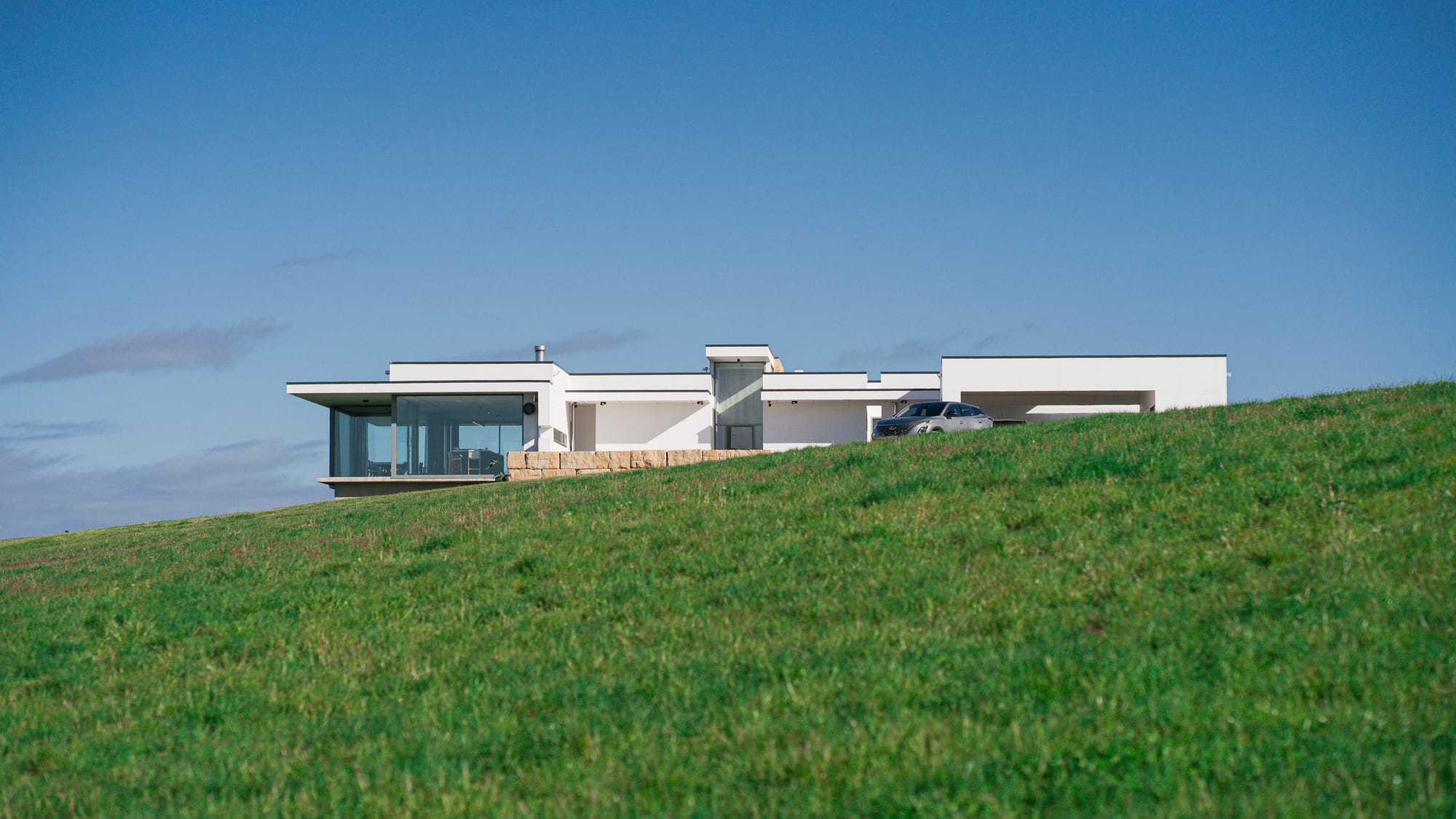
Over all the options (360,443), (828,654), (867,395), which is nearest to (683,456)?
(867,395)

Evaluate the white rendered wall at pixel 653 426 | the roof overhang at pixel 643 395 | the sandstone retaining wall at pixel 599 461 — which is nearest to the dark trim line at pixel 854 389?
the roof overhang at pixel 643 395

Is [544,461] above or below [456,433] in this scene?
below

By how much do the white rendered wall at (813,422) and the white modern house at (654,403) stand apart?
0.05m

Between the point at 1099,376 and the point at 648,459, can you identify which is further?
the point at 1099,376

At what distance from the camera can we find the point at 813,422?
50219mm

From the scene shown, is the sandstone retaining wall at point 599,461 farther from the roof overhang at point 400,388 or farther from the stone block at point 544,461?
the roof overhang at point 400,388

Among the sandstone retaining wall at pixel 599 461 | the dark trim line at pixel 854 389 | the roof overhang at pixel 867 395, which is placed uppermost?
the dark trim line at pixel 854 389

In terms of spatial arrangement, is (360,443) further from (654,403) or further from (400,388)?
(654,403)

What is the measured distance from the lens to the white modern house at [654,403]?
44.3 meters

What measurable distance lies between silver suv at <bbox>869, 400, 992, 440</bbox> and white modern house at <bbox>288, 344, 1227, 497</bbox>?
469cm

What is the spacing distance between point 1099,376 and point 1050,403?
13.7 feet

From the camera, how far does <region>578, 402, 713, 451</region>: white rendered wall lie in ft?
165

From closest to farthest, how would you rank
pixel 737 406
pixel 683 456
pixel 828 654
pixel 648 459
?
pixel 828 654 < pixel 683 456 < pixel 648 459 < pixel 737 406

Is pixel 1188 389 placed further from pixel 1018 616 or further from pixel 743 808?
pixel 743 808
